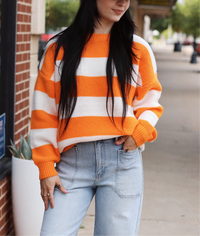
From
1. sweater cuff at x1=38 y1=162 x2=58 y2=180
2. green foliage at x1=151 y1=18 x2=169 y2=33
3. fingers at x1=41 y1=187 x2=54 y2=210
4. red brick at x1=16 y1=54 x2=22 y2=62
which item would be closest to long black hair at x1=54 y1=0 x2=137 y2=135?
sweater cuff at x1=38 y1=162 x2=58 y2=180

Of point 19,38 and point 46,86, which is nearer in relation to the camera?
point 46,86

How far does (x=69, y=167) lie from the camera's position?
1868 mm

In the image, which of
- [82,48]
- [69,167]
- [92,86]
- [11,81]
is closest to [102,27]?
[82,48]

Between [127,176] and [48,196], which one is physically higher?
[127,176]

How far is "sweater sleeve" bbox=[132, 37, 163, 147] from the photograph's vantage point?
74.6 inches

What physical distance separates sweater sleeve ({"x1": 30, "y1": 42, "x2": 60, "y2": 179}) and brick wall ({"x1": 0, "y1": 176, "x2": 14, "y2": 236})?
1432mm

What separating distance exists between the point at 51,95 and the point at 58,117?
0.37ft

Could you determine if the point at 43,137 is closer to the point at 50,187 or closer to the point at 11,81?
the point at 50,187

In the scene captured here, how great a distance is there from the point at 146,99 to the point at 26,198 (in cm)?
166

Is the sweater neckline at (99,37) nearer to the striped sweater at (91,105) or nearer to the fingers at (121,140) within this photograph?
the striped sweater at (91,105)

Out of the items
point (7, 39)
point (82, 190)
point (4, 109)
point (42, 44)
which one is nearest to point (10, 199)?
point (4, 109)

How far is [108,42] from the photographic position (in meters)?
1.89

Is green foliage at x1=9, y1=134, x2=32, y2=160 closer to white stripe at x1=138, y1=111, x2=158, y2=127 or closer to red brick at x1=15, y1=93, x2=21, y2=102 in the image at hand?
red brick at x1=15, y1=93, x2=21, y2=102

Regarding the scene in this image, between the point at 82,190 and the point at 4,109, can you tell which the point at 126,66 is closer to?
the point at 82,190
